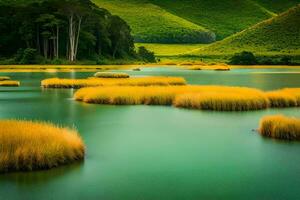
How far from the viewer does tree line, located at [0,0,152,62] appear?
83562 millimetres

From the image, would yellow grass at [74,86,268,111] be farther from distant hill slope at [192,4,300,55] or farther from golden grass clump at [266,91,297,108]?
distant hill slope at [192,4,300,55]

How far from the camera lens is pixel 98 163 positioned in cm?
1530

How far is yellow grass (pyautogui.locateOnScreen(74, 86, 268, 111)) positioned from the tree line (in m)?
49.8

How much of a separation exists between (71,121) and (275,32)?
431 feet

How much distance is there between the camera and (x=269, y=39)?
5802 inches

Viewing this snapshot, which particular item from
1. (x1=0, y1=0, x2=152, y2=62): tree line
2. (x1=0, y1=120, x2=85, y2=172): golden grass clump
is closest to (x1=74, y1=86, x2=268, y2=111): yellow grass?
(x1=0, y1=120, x2=85, y2=172): golden grass clump

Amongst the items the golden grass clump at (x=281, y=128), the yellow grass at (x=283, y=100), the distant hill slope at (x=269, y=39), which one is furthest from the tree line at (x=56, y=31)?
the golden grass clump at (x=281, y=128)

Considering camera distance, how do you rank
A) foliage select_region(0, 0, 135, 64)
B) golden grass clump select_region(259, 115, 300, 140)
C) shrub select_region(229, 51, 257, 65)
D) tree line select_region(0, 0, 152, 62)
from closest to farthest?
golden grass clump select_region(259, 115, 300, 140) < foliage select_region(0, 0, 135, 64) < tree line select_region(0, 0, 152, 62) < shrub select_region(229, 51, 257, 65)

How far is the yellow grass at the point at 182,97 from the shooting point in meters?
28.4

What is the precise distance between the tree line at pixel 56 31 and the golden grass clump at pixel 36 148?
67.0m

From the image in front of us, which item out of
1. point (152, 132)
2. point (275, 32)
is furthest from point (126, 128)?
point (275, 32)

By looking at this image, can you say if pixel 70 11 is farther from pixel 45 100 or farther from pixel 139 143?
pixel 139 143

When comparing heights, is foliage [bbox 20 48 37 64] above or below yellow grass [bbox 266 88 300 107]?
below

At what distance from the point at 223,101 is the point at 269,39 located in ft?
403
